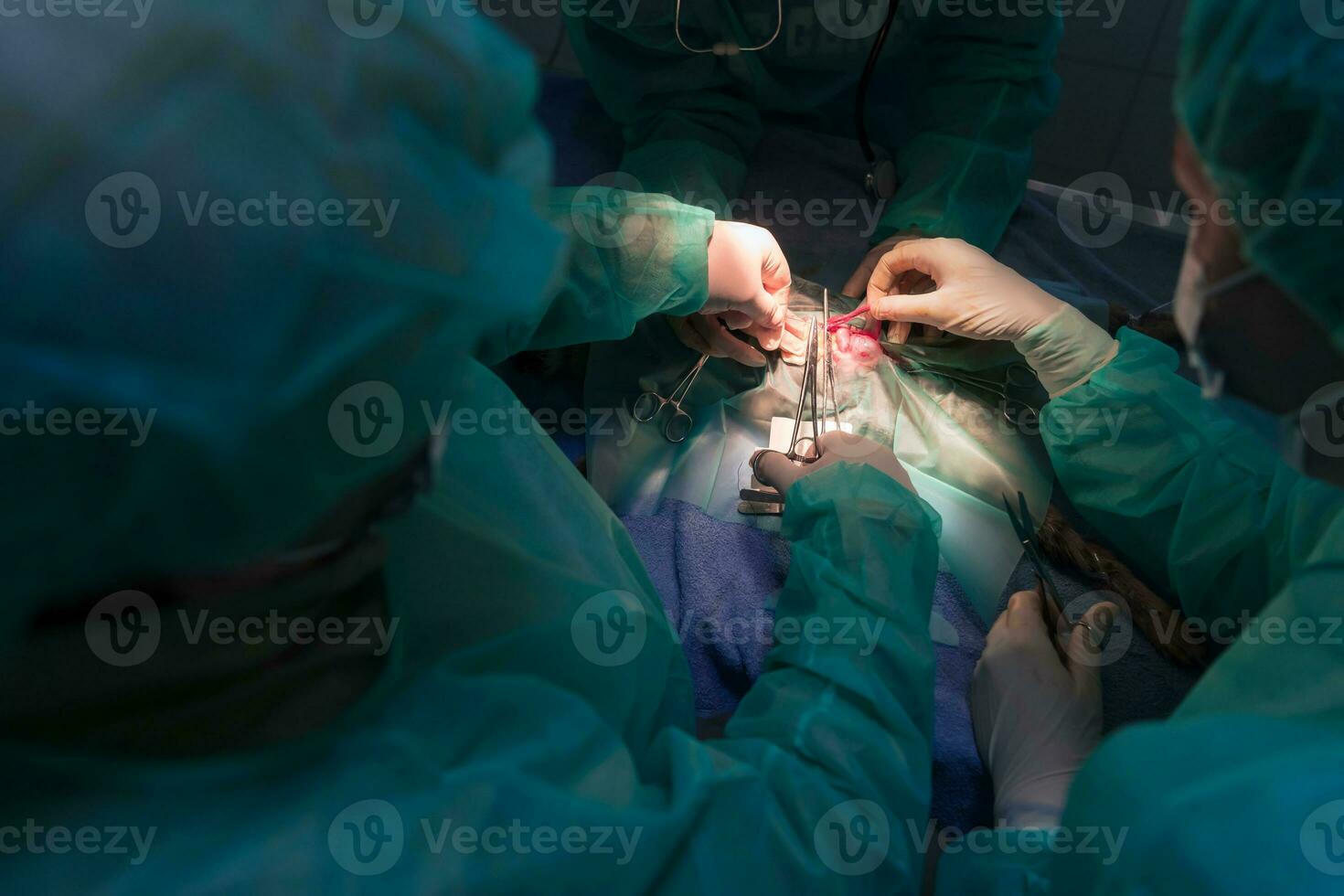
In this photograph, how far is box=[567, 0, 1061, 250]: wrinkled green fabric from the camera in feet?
6.72

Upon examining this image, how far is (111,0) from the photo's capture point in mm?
502

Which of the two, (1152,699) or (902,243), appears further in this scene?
(902,243)

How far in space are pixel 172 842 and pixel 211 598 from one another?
9.8 inches

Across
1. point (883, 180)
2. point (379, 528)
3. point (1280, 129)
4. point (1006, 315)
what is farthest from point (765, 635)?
point (883, 180)

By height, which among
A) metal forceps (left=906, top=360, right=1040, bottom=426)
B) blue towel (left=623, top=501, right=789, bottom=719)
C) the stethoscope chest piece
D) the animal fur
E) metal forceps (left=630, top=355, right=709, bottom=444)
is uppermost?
the stethoscope chest piece

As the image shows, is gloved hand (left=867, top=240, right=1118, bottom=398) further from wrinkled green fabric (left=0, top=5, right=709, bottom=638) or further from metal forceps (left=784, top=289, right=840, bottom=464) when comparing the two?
wrinkled green fabric (left=0, top=5, right=709, bottom=638)

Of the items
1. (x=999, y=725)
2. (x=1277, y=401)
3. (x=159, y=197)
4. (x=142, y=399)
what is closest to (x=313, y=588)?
(x=142, y=399)

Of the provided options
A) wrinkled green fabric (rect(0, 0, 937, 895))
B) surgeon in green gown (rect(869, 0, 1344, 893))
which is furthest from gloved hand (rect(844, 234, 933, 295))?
wrinkled green fabric (rect(0, 0, 937, 895))

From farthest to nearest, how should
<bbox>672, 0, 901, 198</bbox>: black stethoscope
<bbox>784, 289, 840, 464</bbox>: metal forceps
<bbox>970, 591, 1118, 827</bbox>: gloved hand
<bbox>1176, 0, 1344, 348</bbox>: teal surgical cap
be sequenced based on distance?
1. <bbox>672, 0, 901, 198</bbox>: black stethoscope
2. <bbox>784, 289, 840, 464</bbox>: metal forceps
3. <bbox>970, 591, 1118, 827</bbox>: gloved hand
4. <bbox>1176, 0, 1344, 348</bbox>: teal surgical cap

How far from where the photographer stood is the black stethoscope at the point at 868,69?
2.00 meters

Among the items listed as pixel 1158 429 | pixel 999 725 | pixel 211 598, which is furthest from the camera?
pixel 1158 429

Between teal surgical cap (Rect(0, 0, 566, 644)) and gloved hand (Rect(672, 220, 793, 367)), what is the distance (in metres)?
1.14

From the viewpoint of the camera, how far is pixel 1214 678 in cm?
98

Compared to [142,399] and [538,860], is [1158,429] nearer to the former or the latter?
[538,860]
